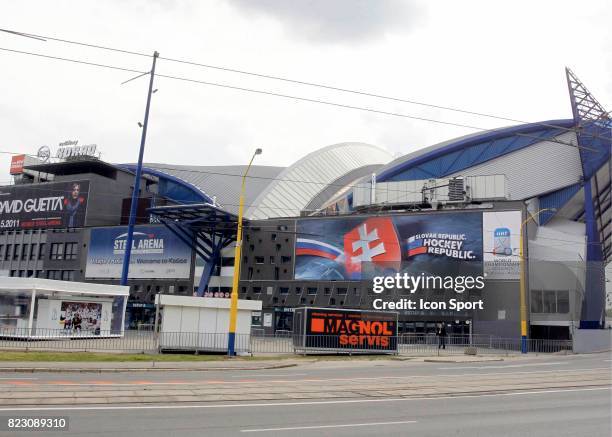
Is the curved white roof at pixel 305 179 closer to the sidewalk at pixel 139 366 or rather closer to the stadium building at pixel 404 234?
the stadium building at pixel 404 234

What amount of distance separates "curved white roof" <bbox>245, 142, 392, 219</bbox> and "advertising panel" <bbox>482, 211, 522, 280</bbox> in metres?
29.6

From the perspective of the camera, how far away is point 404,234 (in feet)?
202

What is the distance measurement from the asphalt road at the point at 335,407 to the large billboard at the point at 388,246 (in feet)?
119

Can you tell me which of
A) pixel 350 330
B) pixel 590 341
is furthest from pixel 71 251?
pixel 590 341

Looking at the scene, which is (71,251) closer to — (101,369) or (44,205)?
(44,205)

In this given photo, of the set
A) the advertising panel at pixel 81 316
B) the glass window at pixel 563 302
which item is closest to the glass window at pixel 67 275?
the advertising panel at pixel 81 316

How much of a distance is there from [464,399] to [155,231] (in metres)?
64.2

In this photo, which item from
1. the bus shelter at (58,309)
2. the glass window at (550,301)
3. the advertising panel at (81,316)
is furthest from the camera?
the glass window at (550,301)

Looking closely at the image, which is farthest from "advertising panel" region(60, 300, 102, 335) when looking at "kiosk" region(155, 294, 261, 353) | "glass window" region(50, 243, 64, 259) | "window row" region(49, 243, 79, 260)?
"glass window" region(50, 243, 64, 259)

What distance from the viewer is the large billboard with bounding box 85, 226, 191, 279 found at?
73875 millimetres

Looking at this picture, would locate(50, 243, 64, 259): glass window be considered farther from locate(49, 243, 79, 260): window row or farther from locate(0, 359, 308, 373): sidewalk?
locate(0, 359, 308, 373): sidewalk

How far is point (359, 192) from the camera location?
7106cm

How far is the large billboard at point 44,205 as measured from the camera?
7981 centimetres

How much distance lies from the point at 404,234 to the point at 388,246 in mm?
2070
